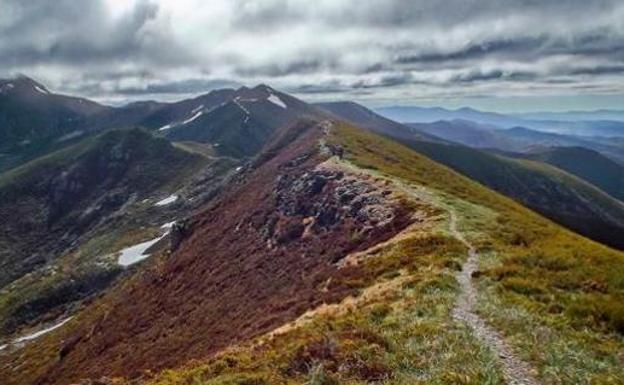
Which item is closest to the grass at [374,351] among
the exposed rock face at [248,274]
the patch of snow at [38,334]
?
the exposed rock face at [248,274]

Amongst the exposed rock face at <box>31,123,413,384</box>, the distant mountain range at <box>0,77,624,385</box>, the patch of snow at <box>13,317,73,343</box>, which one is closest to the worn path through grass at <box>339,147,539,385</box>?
the distant mountain range at <box>0,77,624,385</box>

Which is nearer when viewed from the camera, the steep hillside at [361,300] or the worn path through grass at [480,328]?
the worn path through grass at [480,328]

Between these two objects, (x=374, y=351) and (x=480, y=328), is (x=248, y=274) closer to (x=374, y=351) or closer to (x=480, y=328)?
(x=480, y=328)

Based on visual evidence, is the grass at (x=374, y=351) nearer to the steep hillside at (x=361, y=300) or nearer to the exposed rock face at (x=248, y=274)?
Answer: the steep hillside at (x=361, y=300)

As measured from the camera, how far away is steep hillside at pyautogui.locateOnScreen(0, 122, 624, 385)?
802 inches

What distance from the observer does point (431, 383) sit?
17.8 meters

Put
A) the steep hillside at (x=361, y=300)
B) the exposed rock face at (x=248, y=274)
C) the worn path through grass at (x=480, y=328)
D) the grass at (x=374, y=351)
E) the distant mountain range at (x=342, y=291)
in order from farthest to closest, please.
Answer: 1. the exposed rock face at (x=248, y=274)
2. the distant mountain range at (x=342, y=291)
3. the steep hillside at (x=361, y=300)
4. the grass at (x=374, y=351)
5. the worn path through grass at (x=480, y=328)

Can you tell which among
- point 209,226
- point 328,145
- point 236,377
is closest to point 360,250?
point 236,377

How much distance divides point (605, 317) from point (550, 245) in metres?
16.7

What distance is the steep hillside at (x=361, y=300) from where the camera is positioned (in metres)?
20.4

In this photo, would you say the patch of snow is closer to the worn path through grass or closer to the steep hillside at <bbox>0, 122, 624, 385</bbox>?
the steep hillside at <bbox>0, 122, 624, 385</bbox>

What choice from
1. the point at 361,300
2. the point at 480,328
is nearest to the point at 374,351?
the point at 480,328

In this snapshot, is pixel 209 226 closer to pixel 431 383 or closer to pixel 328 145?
pixel 328 145

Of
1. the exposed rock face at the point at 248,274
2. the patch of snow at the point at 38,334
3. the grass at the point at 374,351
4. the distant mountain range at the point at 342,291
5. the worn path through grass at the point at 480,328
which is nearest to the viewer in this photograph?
the worn path through grass at the point at 480,328
